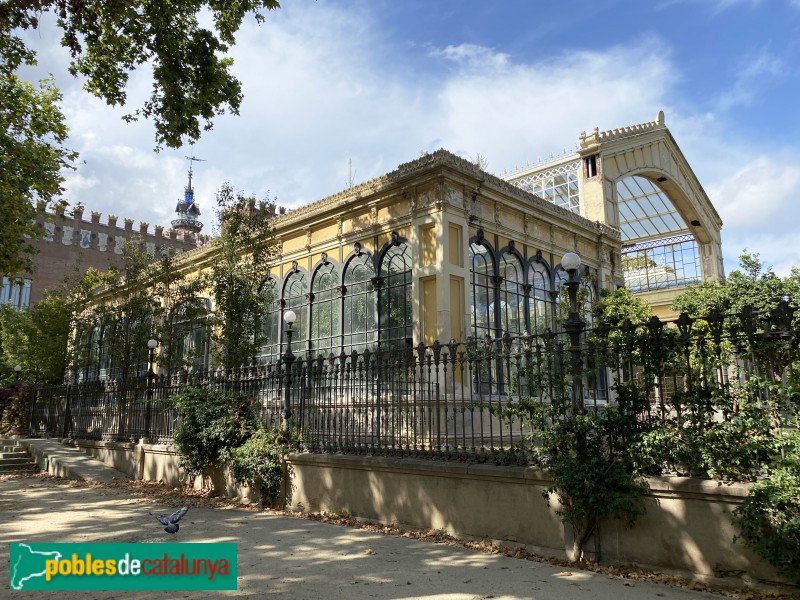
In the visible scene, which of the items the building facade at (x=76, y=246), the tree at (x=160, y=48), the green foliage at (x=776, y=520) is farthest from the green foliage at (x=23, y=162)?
the building facade at (x=76, y=246)

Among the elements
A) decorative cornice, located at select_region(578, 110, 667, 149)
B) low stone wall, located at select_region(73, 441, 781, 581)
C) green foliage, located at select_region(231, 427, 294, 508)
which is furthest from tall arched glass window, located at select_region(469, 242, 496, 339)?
decorative cornice, located at select_region(578, 110, 667, 149)

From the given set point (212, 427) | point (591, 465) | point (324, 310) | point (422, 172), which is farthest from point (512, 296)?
point (591, 465)

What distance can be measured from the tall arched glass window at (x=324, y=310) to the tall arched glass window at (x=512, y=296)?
462 centimetres

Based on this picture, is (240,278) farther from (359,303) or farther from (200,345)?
(200,345)

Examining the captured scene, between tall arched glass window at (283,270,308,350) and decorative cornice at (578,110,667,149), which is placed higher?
decorative cornice at (578,110,667,149)

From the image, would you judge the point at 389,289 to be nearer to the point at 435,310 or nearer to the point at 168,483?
the point at 435,310

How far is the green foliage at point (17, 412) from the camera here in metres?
23.7

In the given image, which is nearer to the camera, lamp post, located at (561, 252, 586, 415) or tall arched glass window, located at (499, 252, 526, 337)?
lamp post, located at (561, 252, 586, 415)

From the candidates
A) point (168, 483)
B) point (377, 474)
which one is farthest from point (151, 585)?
point (168, 483)

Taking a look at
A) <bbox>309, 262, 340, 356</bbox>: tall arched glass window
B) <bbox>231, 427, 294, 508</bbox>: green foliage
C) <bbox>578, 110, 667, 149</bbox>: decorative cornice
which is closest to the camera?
<bbox>231, 427, 294, 508</bbox>: green foliage

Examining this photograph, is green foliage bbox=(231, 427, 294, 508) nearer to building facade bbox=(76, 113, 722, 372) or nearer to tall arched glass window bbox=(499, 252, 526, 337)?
building facade bbox=(76, 113, 722, 372)

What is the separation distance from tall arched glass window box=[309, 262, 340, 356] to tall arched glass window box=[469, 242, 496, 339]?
13.1 ft

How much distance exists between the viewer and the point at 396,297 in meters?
14.7

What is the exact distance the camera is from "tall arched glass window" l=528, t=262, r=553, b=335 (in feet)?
54.6
